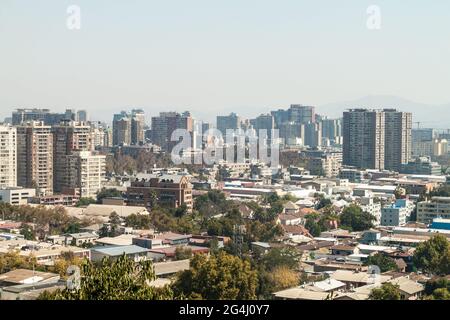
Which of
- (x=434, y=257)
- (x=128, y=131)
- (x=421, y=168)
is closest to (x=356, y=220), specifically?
(x=434, y=257)

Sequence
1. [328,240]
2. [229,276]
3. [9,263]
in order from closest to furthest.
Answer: [229,276] → [9,263] → [328,240]

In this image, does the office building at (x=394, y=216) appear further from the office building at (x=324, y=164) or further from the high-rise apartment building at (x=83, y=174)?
the office building at (x=324, y=164)

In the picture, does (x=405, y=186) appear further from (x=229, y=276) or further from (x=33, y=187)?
(x=229, y=276)

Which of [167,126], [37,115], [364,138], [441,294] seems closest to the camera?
[441,294]

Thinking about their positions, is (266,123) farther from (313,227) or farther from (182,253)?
(182,253)

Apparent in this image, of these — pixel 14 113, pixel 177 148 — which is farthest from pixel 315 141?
pixel 14 113

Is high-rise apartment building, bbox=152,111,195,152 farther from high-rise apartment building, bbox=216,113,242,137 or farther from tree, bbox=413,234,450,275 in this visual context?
tree, bbox=413,234,450,275
